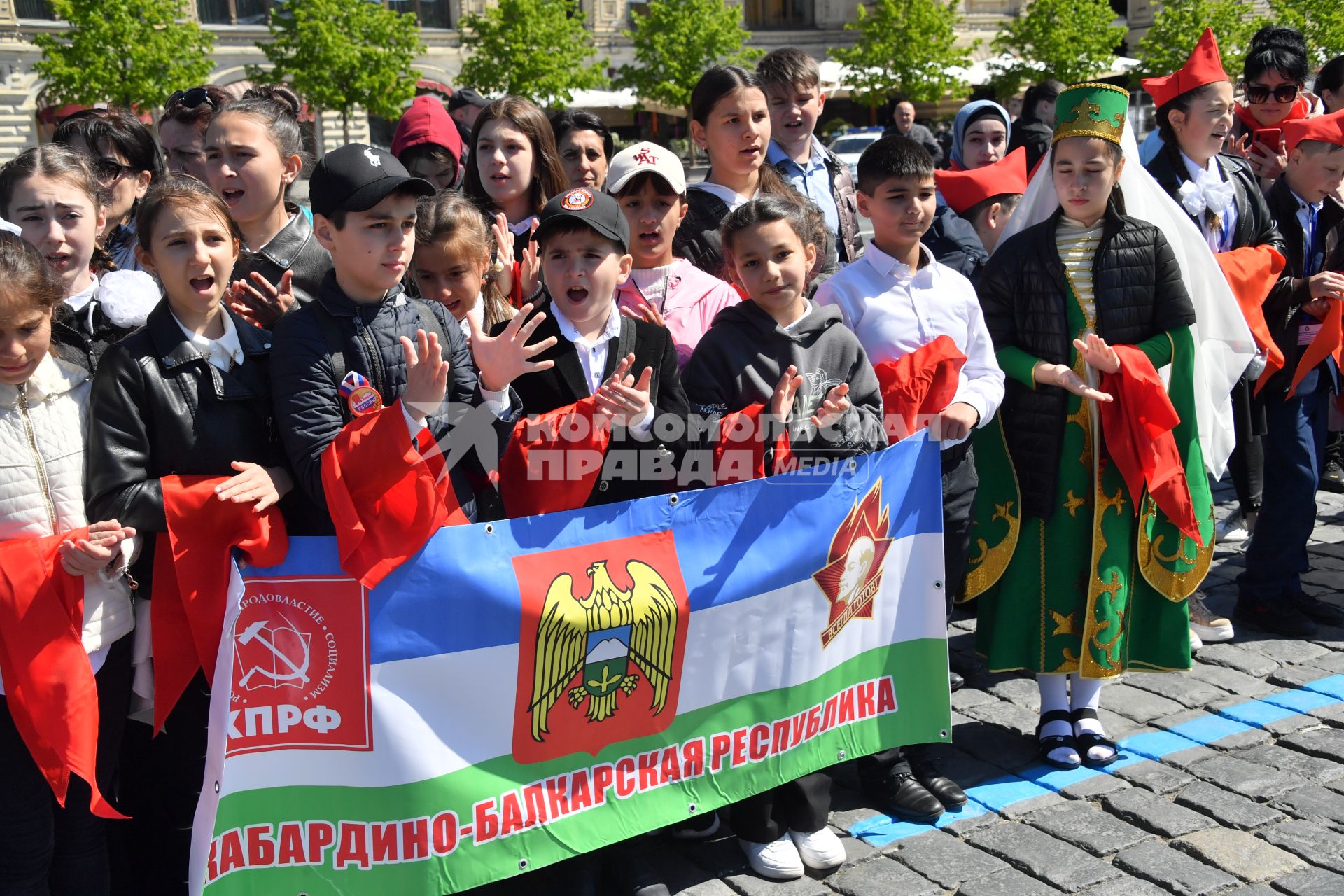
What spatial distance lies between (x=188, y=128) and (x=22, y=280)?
107 inches

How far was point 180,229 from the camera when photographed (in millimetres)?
2967

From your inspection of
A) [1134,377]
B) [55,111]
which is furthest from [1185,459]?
[55,111]

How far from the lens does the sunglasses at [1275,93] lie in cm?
664

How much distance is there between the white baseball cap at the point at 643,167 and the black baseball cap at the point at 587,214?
605 millimetres

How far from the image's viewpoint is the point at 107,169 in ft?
14.1

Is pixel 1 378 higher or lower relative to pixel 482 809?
higher

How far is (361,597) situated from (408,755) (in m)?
0.41

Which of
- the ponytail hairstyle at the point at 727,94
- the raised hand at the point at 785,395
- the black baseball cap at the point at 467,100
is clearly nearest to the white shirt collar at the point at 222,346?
the raised hand at the point at 785,395

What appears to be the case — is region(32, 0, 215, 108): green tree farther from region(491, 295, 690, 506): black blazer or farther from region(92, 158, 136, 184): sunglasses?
region(491, 295, 690, 506): black blazer

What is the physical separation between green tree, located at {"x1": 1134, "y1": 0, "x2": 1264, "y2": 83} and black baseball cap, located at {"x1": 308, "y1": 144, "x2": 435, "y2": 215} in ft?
113

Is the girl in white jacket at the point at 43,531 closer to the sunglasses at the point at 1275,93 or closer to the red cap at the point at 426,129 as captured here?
the red cap at the point at 426,129

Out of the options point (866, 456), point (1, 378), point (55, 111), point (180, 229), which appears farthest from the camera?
point (55, 111)

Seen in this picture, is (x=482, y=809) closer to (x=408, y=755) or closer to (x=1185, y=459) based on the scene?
(x=408, y=755)

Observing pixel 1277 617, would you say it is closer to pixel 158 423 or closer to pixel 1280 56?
pixel 1280 56
